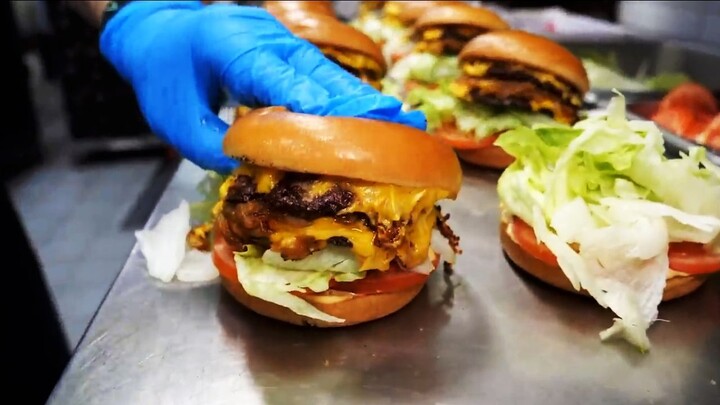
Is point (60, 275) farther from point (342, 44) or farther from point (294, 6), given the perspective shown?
point (342, 44)

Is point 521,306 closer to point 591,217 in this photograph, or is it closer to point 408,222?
point 591,217

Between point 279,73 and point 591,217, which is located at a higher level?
point 279,73

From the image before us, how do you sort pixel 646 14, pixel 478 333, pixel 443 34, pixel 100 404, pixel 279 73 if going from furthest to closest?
pixel 646 14
pixel 443 34
pixel 279 73
pixel 478 333
pixel 100 404

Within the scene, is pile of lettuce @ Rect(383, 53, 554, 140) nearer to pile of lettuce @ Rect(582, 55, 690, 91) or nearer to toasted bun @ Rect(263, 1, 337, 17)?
toasted bun @ Rect(263, 1, 337, 17)

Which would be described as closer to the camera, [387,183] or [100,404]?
[100,404]

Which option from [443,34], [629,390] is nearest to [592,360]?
[629,390]

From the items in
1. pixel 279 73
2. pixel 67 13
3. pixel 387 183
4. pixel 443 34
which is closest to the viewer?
pixel 387 183

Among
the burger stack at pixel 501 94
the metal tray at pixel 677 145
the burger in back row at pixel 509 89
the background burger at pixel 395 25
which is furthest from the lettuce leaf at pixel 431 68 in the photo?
the metal tray at pixel 677 145
